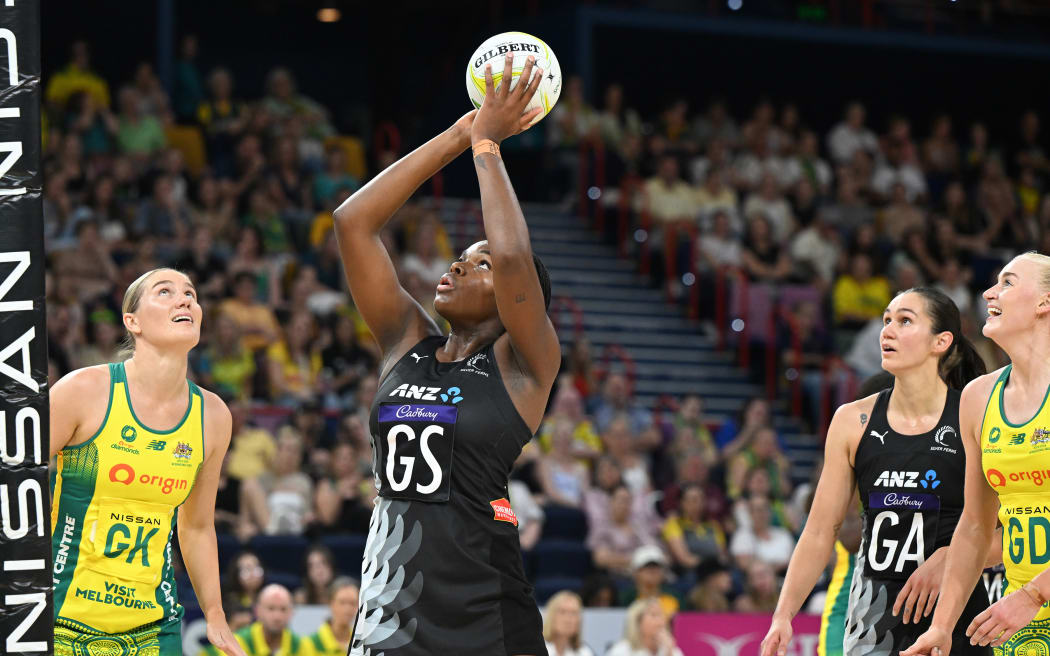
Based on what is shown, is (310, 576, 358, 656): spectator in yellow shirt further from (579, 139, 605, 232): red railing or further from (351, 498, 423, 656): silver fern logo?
(579, 139, 605, 232): red railing

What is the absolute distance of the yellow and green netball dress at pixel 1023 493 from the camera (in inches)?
195

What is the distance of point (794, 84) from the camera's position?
22.1m

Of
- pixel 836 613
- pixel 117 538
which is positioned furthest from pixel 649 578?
pixel 117 538

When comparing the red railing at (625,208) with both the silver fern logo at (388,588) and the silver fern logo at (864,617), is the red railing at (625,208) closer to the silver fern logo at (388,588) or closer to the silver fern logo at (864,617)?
the silver fern logo at (864,617)

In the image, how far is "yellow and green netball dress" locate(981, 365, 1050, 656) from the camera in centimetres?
496

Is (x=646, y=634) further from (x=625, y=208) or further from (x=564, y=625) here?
(x=625, y=208)

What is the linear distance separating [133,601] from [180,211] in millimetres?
9404

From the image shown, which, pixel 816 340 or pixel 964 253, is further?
pixel 964 253

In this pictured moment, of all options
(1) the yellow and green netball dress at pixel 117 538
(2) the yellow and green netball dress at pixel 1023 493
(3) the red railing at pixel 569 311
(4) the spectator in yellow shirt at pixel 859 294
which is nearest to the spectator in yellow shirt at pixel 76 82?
(3) the red railing at pixel 569 311

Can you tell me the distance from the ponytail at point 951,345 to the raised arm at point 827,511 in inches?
15.2

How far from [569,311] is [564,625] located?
7.60 meters

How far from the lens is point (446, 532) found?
4.30 metres

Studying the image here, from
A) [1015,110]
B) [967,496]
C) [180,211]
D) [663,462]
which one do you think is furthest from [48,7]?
[967,496]

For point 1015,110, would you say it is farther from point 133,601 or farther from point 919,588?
point 133,601
